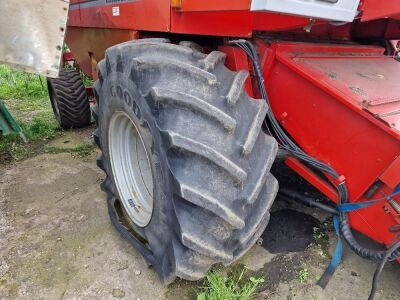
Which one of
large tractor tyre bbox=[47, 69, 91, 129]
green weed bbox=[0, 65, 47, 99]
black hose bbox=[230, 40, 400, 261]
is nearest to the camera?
black hose bbox=[230, 40, 400, 261]

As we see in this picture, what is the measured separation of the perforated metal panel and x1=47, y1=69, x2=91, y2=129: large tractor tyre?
10.7 ft

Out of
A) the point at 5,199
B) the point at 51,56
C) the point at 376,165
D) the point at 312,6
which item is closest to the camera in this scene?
the point at 312,6

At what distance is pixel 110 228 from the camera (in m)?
2.53

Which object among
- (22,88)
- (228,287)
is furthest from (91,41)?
(22,88)

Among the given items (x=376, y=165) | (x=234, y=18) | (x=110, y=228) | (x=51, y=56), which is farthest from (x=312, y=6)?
(x=110, y=228)

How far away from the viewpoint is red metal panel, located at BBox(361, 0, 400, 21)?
1454mm

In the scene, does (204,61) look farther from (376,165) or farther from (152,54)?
(376,165)

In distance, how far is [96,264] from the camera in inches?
87.3

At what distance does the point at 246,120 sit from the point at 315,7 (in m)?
0.55

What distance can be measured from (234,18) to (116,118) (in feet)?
2.89

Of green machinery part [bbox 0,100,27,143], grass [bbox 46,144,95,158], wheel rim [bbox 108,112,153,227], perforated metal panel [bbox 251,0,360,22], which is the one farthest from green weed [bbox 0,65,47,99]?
perforated metal panel [bbox 251,0,360,22]

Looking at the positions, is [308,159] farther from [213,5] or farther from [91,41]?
[91,41]

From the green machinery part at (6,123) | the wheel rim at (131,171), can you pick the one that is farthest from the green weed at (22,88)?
the wheel rim at (131,171)

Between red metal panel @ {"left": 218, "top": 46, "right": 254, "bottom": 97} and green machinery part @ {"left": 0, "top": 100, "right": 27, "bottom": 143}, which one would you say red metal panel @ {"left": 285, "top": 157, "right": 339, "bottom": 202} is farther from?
green machinery part @ {"left": 0, "top": 100, "right": 27, "bottom": 143}
